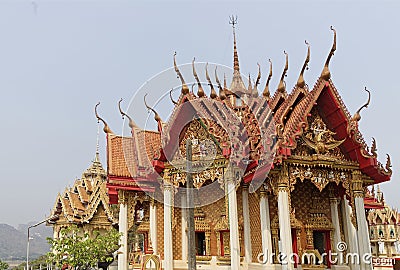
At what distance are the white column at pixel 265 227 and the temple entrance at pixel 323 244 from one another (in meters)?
2.52

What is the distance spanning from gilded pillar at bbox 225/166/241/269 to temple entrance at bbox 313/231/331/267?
3.52 meters

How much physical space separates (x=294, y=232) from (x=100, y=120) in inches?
343

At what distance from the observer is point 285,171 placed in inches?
468

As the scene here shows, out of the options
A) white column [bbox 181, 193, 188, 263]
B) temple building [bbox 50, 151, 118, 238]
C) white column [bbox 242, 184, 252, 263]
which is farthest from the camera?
temple building [bbox 50, 151, 118, 238]

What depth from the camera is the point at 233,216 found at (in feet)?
39.7

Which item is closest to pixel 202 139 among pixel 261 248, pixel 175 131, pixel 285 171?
pixel 175 131

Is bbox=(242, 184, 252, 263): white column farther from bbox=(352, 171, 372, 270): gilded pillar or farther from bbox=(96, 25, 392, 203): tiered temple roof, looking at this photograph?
bbox=(352, 171, 372, 270): gilded pillar

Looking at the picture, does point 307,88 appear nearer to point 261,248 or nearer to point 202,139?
point 202,139

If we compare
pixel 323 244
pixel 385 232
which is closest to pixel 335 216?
pixel 323 244

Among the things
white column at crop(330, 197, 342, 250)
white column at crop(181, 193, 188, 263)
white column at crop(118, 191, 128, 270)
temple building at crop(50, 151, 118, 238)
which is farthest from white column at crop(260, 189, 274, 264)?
temple building at crop(50, 151, 118, 238)

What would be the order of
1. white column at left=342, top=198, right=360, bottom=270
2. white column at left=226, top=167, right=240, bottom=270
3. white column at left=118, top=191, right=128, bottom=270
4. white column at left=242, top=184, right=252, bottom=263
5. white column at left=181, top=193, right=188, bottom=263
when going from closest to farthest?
white column at left=226, top=167, right=240, bottom=270
white column at left=242, top=184, right=252, bottom=263
white column at left=342, top=198, right=360, bottom=270
white column at left=181, top=193, right=188, bottom=263
white column at left=118, top=191, right=128, bottom=270

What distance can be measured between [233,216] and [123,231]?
509 centimetres

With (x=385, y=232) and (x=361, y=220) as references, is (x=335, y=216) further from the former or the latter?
(x=385, y=232)

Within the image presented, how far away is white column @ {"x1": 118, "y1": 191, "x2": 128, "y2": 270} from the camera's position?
15.3 m
